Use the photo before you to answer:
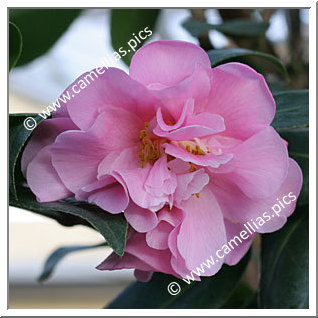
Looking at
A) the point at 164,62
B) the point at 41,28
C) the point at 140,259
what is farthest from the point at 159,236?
the point at 41,28

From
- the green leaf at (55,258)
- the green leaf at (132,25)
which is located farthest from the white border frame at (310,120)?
the green leaf at (132,25)

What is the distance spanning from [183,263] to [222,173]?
0.25ft

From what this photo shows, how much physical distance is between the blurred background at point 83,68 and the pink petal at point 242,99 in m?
0.10

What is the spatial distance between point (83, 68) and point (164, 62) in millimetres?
136

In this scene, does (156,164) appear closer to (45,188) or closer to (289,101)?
(45,188)

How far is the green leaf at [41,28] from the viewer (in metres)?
0.76

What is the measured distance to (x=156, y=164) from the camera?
15.2 inches

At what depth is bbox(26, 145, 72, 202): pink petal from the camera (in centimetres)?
37

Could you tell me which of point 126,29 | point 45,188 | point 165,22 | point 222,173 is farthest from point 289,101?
point 165,22

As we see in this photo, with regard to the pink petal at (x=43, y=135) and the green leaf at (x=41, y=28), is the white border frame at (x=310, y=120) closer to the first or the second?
the pink petal at (x=43, y=135)

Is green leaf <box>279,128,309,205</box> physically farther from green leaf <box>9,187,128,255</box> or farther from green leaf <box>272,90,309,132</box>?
green leaf <box>9,187,128,255</box>

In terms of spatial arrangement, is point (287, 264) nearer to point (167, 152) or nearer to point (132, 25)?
point (167, 152)

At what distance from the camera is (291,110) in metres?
0.51

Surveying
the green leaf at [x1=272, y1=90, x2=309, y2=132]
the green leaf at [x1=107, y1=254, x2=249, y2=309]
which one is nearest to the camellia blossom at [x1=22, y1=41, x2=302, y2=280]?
the green leaf at [x1=272, y1=90, x2=309, y2=132]
